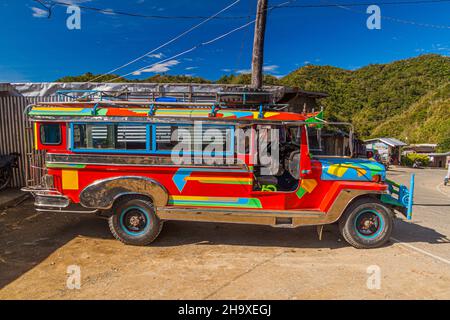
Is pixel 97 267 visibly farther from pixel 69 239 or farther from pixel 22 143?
pixel 22 143

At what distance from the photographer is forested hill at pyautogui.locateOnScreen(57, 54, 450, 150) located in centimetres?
4725

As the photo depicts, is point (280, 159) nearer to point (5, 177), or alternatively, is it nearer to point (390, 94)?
point (5, 177)

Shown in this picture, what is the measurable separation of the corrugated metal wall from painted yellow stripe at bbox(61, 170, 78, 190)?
4.84 metres

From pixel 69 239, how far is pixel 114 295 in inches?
98.9

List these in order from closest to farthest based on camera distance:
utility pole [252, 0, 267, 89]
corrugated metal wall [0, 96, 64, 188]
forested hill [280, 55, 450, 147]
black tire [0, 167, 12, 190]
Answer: utility pole [252, 0, 267, 89] → black tire [0, 167, 12, 190] → corrugated metal wall [0, 96, 64, 188] → forested hill [280, 55, 450, 147]

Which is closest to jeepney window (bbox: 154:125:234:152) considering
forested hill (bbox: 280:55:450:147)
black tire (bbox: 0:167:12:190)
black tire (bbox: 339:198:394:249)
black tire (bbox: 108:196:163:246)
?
black tire (bbox: 108:196:163:246)

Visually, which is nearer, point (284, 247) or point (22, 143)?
point (284, 247)

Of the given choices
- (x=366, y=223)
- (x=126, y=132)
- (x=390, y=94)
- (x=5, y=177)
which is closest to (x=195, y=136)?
(x=126, y=132)

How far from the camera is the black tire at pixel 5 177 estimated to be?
8.50m

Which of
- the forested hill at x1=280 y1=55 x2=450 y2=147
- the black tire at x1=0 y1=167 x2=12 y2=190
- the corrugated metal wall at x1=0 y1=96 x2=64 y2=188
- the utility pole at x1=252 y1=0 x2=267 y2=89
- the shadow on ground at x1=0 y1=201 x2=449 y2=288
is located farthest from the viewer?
the forested hill at x1=280 y1=55 x2=450 y2=147

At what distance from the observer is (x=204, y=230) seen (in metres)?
6.12

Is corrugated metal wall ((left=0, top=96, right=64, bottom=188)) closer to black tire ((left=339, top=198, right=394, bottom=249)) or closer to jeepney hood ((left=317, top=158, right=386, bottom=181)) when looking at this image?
jeepney hood ((left=317, top=158, right=386, bottom=181))

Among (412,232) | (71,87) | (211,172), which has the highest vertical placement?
(71,87)
